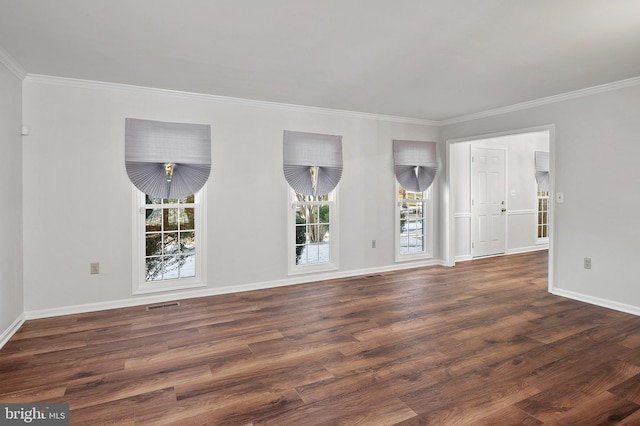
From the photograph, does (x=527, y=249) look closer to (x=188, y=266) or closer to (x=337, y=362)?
(x=337, y=362)

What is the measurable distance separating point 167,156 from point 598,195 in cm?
484

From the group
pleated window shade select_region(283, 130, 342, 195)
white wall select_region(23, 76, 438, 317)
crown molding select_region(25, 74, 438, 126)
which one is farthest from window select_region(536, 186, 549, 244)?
pleated window shade select_region(283, 130, 342, 195)

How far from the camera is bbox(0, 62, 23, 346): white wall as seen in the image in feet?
10.2

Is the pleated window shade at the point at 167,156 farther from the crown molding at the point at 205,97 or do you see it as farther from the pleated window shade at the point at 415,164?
the pleated window shade at the point at 415,164

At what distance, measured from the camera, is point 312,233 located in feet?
17.1

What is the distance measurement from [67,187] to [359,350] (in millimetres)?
3328

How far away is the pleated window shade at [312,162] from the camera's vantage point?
16.1 feet

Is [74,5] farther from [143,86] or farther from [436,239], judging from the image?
[436,239]

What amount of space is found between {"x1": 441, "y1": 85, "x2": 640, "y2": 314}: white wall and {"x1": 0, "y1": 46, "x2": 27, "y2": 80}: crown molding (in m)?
5.63

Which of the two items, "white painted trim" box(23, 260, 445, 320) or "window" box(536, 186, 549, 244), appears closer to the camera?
"white painted trim" box(23, 260, 445, 320)

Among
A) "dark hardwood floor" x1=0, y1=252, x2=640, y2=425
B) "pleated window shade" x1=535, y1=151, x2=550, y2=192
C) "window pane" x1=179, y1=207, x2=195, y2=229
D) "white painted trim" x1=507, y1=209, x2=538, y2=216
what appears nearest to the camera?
"dark hardwood floor" x1=0, y1=252, x2=640, y2=425

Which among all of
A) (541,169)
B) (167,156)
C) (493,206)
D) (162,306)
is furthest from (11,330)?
(541,169)

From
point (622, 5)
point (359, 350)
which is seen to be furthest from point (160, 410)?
point (622, 5)

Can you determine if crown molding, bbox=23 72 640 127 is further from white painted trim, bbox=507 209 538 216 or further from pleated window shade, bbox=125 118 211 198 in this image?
white painted trim, bbox=507 209 538 216
